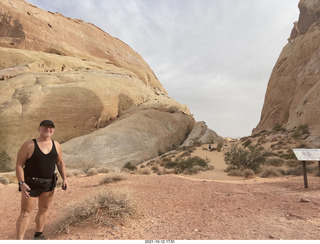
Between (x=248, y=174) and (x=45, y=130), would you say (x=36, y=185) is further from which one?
(x=248, y=174)

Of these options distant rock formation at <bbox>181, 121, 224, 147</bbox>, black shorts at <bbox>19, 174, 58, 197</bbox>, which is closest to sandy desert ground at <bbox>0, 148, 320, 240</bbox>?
black shorts at <bbox>19, 174, 58, 197</bbox>

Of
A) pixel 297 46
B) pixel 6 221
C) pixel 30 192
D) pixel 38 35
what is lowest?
pixel 6 221

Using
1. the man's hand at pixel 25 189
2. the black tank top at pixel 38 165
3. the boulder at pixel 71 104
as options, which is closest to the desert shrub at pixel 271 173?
the black tank top at pixel 38 165

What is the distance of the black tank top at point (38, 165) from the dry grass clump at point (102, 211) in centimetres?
101

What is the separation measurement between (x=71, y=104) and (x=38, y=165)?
24.7 metres

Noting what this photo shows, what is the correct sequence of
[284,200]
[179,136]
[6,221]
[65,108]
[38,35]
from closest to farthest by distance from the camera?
[6,221] → [284,200] → [65,108] → [179,136] → [38,35]

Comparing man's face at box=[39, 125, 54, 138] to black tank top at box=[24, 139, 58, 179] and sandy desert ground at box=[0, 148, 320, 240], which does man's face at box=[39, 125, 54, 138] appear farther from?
sandy desert ground at box=[0, 148, 320, 240]

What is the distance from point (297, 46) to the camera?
1278 inches

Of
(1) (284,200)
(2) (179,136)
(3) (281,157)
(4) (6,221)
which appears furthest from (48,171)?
(2) (179,136)

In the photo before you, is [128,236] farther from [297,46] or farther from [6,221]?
[297,46]

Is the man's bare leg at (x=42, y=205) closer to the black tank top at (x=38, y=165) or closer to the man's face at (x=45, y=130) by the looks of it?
the black tank top at (x=38, y=165)

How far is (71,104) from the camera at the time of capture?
86.5 ft

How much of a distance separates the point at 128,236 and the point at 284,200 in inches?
166

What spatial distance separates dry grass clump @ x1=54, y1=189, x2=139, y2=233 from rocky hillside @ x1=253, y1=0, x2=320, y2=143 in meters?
23.0
